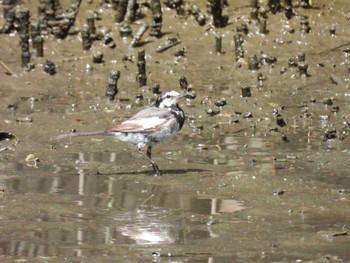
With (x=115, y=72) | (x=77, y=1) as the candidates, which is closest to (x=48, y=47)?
(x=77, y=1)

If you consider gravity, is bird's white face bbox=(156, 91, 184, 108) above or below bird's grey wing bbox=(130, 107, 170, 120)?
above

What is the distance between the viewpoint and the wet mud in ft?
26.3

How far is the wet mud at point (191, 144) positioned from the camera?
8008 mm

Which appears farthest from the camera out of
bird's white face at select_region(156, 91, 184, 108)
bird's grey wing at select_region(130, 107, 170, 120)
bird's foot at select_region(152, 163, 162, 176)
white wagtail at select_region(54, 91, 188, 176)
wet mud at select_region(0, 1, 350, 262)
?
bird's white face at select_region(156, 91, 184, 108)

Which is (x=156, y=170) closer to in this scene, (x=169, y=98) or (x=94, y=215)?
(x=169, y=98)

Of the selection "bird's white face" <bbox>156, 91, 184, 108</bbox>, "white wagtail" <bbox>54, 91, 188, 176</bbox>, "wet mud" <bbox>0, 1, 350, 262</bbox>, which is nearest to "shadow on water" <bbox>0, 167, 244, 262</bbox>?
"wet mud" <bbox>0, 1, 350, 262</bbox>

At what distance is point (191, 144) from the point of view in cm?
1198

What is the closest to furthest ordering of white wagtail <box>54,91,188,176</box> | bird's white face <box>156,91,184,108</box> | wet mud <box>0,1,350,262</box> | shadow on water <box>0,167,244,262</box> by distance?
shadow on water <box>0,167,244,262</box>
wet mud <box>0,1,350,262</box>
white wagtail <box>54,91,188,176</box>
bird's white face <box>156,91,184,108</box>

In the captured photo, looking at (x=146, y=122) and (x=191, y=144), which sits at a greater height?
(x=146, y=122)

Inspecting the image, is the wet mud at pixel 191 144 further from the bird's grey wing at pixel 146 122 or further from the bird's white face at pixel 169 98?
the bird's white face at pixel 169 98

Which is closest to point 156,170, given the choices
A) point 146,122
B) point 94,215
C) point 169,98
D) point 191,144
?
point 146,122

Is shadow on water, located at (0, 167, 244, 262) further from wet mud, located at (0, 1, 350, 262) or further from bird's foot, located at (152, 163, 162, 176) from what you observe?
bird's foot, located at (152, 163, 162, 176)

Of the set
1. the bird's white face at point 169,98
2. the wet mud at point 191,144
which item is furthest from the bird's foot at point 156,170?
the bird's white face at point 169,98

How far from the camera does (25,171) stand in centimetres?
1066
